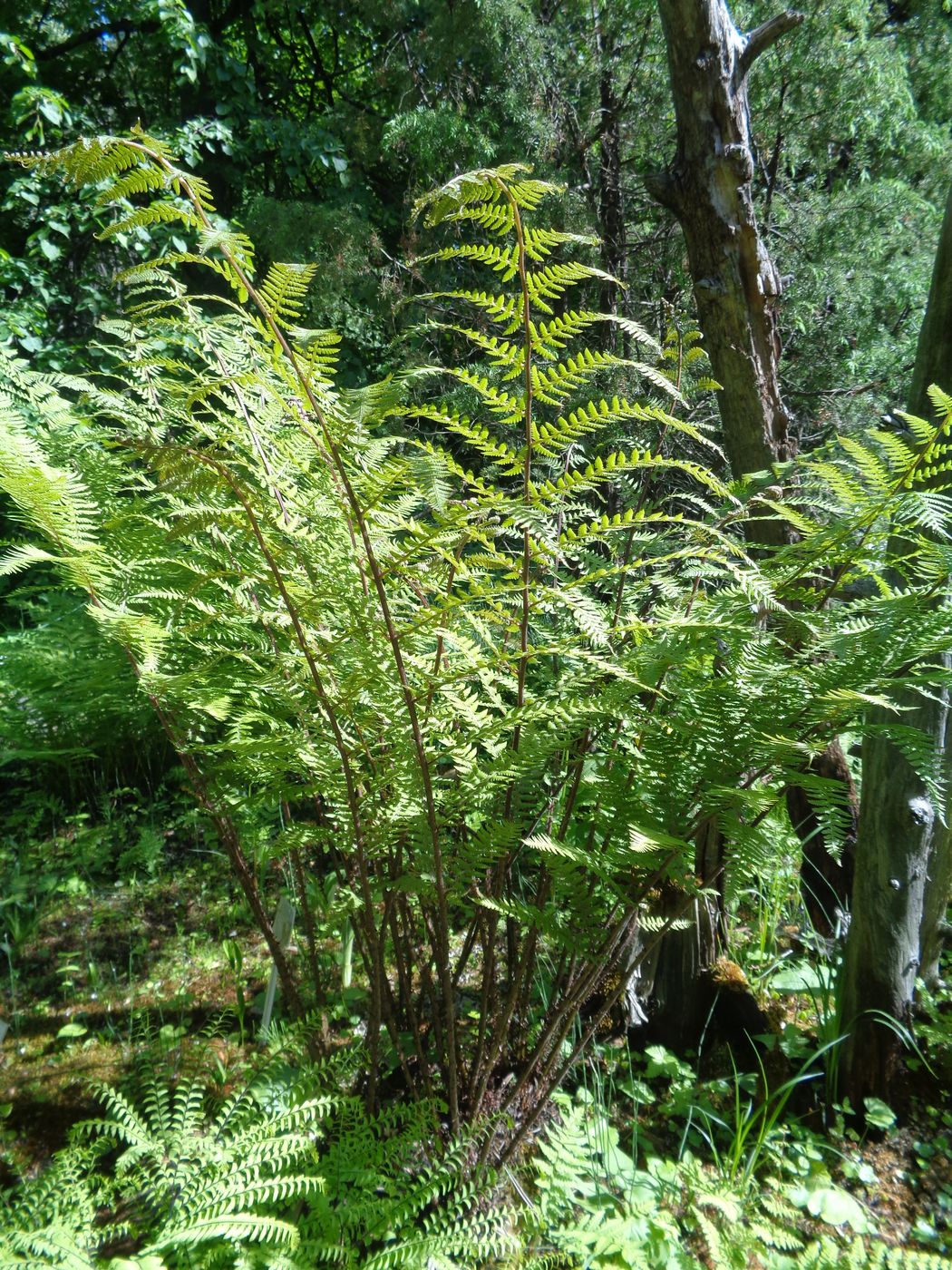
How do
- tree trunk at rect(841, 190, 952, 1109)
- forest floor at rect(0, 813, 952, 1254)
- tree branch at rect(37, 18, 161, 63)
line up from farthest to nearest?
tree branch at rect(37, 18, 161, 63) < tree trunk at rect(841, 190, 952, 1109) < forest floor at rect(0, 813, 952, 1254)

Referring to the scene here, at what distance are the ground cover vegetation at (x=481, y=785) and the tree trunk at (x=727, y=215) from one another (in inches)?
0.4

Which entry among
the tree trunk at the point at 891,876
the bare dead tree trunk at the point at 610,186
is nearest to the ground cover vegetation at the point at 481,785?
the tree trunk at the point at 891,876

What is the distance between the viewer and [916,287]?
4125 mm

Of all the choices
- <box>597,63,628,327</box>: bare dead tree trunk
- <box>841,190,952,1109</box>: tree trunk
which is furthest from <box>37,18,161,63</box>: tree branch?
<box>841,190,952,1109</box>: tree trunk

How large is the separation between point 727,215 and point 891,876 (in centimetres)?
168

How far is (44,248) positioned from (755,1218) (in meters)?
4.61

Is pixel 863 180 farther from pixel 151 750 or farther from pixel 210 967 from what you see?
pixel 210 967

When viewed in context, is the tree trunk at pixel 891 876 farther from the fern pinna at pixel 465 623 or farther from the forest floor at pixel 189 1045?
the fern pinna at pixel 465 623

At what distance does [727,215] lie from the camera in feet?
7.18

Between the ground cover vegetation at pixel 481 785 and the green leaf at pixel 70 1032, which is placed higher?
the ground cover vegetation at pixel 481 785

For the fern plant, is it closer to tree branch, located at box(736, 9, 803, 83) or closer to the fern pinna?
the fern pinna

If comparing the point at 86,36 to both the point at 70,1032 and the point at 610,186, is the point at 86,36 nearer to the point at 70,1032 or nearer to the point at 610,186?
the point at 610,186

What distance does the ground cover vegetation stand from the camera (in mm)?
1062

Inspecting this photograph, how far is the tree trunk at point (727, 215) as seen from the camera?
218 cm
